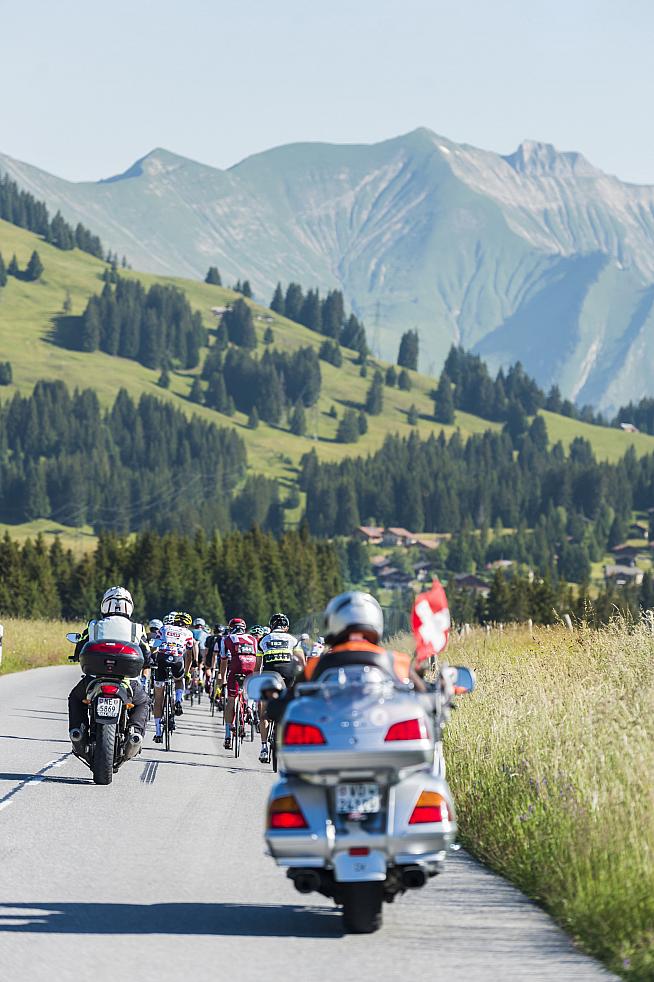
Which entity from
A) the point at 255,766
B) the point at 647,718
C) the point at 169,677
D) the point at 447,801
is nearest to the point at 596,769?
the point at 647,718

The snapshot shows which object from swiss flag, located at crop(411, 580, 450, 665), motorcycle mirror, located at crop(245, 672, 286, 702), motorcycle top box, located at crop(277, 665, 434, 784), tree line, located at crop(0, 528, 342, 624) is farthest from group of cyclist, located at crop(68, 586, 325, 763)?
tree line, located at crop(0, 528, 342, 624)

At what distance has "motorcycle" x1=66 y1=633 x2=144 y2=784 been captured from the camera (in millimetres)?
16047

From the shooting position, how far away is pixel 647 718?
36.0 ft

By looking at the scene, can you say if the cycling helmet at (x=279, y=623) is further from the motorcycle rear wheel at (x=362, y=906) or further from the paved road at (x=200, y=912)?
the motorcycle rear wheel at (x=362, y=906)

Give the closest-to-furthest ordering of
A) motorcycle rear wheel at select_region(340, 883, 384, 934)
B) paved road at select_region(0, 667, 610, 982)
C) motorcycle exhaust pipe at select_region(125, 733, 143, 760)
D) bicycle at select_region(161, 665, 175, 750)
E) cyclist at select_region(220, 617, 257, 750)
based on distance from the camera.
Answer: paved road at select_region(0, 667, 610, 982) → motorcycle rear wheel at select_region(340, 883, 384, 934) → motorcycle exhaust pipe at select_region(125, 733, 143, 760) → cyclist at select_region(220, 617, 257, 750) → bicycle at select_region(161, 665, 175, 750)

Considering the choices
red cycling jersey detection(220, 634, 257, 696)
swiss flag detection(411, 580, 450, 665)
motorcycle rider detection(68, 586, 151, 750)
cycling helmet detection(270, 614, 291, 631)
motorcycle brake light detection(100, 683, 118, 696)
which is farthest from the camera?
red cycling jersey detection(220, 634, 257, 696)

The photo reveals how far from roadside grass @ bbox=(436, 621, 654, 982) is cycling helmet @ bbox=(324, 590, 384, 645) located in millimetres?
1679

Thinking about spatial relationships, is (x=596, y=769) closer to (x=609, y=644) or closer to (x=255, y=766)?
(x=609, y=644)

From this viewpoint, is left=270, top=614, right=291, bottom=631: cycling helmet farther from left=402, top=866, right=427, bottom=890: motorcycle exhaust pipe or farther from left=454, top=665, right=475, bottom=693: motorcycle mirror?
left=402, top=866, right=427, bottom=890: motorcycle exhaust pipe

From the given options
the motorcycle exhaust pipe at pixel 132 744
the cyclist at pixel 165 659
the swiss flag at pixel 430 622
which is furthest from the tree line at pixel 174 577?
the swiss flag at pixel 430 622

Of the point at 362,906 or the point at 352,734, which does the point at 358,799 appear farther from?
the point at 362,906

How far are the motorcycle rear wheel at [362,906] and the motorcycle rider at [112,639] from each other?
25.3ft

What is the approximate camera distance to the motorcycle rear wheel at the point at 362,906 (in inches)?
331

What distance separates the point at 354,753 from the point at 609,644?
328 inches
